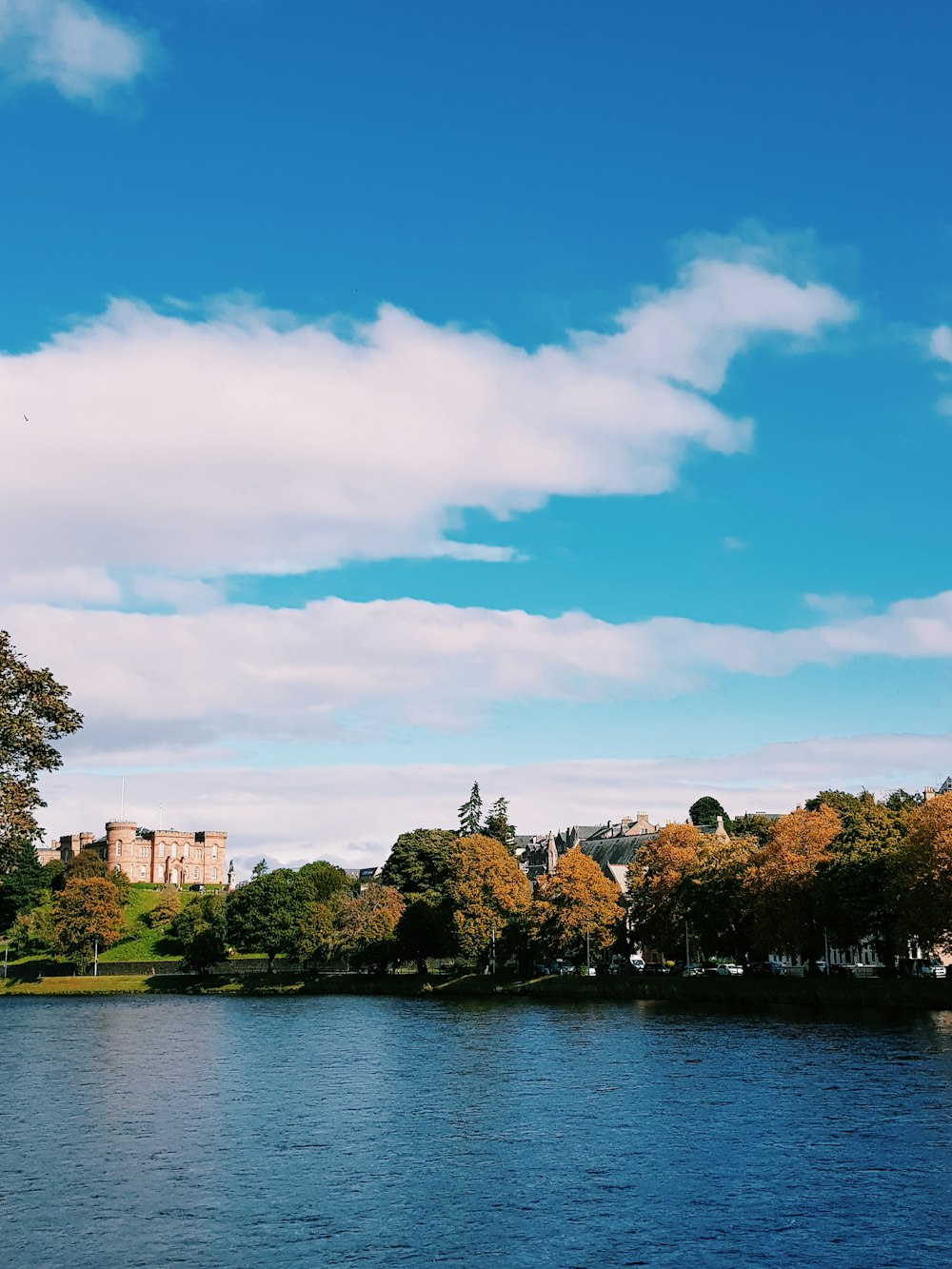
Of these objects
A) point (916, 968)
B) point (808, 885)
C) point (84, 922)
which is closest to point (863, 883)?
point (808, 885)

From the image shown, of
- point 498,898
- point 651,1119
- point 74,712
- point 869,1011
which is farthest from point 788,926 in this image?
point 74,712

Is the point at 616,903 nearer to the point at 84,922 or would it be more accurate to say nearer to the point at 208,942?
the point at 208,942

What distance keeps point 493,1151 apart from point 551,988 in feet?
281

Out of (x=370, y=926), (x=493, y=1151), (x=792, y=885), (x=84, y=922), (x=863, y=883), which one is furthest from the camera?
(x=84, y=922)

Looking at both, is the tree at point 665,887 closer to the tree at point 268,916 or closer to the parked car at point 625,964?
the parked car at point 625,964

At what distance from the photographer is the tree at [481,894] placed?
461 ft

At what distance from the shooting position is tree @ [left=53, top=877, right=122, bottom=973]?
600 ft

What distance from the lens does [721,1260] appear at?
106ft

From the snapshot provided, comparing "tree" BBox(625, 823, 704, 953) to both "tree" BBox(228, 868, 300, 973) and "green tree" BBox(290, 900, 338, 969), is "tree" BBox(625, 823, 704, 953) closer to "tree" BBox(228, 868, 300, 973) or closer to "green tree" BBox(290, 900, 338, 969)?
"green tree" BBox(290, 900, 338, 969)

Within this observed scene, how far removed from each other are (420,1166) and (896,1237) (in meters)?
17.7

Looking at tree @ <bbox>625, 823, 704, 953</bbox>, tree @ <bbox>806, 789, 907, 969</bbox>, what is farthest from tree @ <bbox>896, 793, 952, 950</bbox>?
tree @ <bbox>625, 823, 704, 953</bbox>

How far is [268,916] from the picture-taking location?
165750 mm

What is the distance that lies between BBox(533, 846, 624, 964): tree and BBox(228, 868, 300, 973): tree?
4280 centimetres

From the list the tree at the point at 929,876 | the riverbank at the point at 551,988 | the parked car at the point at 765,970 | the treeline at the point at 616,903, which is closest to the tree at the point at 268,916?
the treeline at the point at 616,903
